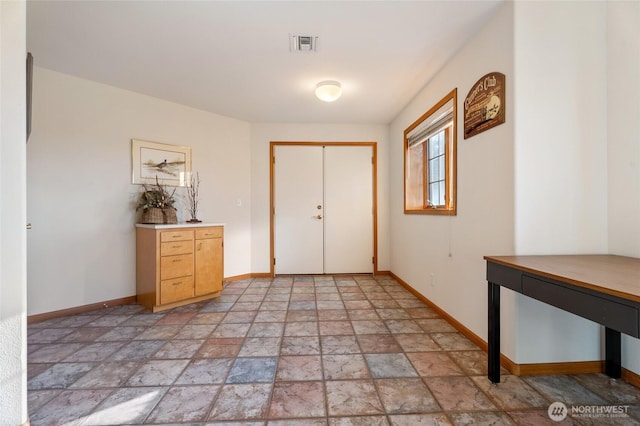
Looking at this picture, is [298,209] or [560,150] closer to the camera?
[560,150]

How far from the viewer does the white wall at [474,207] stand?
1.66 metres

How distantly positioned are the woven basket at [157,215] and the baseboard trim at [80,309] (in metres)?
0.91

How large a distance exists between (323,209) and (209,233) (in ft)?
5.69

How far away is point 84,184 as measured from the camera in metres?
2.68

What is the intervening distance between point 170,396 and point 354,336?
1.31 meters

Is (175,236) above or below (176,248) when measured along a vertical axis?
above

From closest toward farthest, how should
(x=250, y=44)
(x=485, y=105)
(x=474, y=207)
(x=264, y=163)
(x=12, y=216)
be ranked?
1. (x=12, y=216)
2. (x=485, y=105)
3. (x=474, y=207)
4. (x=250, y=44)
5. (x=264, y=163)

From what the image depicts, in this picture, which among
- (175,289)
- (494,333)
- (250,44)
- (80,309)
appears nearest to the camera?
(494,333)

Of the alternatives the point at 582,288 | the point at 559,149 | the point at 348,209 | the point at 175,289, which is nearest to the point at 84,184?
the point at 175,289

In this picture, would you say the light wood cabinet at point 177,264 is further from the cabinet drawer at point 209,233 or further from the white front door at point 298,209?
the white front door at point 298,209

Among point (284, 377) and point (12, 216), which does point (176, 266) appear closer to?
point (12, 216)

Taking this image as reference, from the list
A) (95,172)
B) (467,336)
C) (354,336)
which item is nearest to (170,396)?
(354,336)

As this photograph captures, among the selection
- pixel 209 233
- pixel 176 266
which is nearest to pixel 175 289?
pixel 176 266

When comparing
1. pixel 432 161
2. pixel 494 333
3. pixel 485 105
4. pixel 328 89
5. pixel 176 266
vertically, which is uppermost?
pixel 328 89
